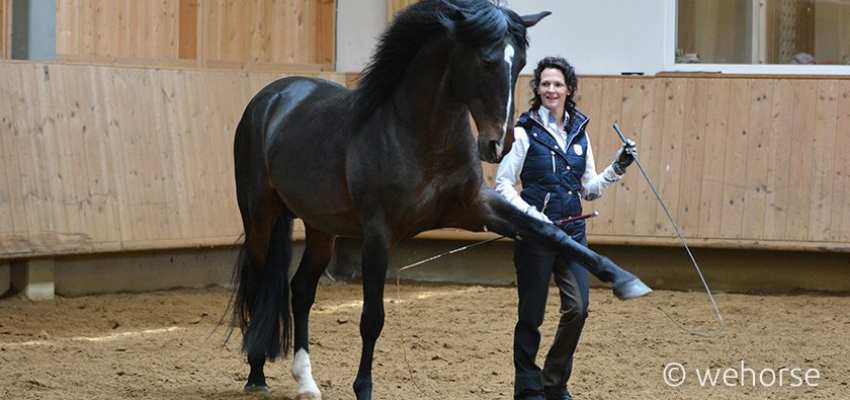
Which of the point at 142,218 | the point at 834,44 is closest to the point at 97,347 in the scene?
the point at 142,218

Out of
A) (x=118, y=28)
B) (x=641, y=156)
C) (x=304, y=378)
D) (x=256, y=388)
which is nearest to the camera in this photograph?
(x=304, y=378)

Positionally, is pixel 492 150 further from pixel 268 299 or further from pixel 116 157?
pixel 116 157

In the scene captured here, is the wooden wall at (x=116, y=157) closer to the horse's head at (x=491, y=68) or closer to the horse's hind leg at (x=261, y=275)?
the horse's hind leg at (x=261, y=275)

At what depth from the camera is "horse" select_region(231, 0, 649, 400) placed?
525 centimetres

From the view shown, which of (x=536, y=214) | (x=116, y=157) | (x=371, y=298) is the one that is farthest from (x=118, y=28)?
(x=536, y=214)

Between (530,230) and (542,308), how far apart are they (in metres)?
0.48

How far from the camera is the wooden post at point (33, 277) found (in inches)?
348

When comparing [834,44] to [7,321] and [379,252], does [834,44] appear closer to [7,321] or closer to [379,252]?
[379,252]

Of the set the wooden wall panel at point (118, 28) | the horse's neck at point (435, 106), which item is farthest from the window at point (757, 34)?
the horse's neck at point (435, 106)

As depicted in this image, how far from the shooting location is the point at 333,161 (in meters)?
6.04

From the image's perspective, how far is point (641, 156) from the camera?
9.91 meters

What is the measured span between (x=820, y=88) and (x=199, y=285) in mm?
5234

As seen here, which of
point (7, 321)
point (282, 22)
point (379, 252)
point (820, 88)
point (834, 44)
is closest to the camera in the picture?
point (379, 252)

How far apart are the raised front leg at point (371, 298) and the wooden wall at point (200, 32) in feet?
16.2
